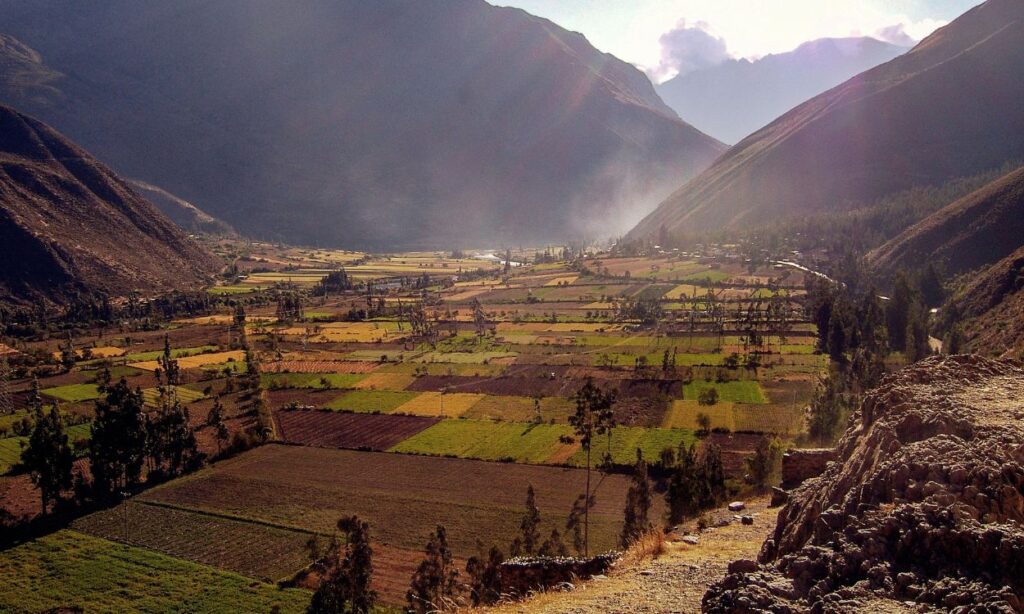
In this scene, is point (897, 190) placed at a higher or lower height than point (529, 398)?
higher

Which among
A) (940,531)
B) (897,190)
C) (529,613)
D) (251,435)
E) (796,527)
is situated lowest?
(251,435)

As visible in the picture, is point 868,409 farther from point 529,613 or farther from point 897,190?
point 897,190

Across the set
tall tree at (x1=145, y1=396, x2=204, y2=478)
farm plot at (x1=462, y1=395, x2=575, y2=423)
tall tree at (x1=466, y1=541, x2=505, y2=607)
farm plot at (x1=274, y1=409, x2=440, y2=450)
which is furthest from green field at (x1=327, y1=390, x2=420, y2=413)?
tall tree at (x1=466, y1=541, x2=505, y2=607)

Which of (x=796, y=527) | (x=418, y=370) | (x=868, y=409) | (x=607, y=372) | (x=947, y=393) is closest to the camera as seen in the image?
(x=796, y=527)

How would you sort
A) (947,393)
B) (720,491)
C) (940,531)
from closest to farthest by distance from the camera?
(940,531) → (947,393) → (720,491)

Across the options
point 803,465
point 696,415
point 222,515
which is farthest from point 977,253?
point 222,515

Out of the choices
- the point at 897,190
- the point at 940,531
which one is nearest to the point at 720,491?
the point at 940,531
